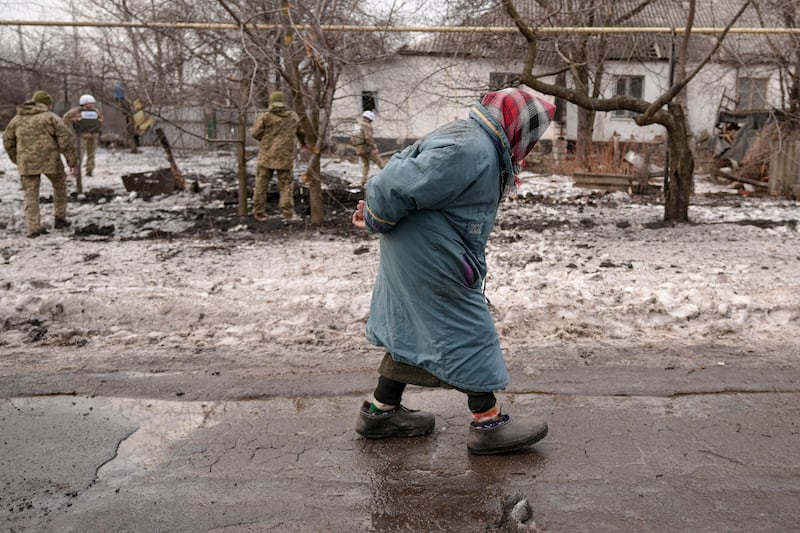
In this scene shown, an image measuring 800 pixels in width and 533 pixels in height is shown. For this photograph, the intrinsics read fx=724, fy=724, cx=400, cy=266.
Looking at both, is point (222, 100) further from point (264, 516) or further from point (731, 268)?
point (264, 516)

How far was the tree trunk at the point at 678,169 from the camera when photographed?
8516 mm

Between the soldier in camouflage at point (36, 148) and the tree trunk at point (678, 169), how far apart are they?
295 inches

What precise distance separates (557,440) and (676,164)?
20.0 feet

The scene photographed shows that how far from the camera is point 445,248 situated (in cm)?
306

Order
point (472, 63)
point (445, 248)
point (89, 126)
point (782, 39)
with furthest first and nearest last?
point (89, 126), point (782, 39), point (472, 63), point (445, 248)

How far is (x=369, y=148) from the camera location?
1322 cm

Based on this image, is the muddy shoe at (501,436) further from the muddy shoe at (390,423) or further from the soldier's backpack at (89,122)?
the soldier's backpack at (89,122)

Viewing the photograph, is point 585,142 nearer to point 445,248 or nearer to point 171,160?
point 171,160

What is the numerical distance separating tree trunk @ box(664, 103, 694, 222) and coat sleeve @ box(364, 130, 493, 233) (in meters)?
6.34

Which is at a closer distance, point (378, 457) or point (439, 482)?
point (439, 482)

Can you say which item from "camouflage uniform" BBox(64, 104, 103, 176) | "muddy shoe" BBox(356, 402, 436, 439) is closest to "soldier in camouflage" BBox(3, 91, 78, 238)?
"camouflage uniform" BBox(64, 104, 103, 176)

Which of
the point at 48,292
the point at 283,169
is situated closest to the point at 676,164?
the point at 283,169

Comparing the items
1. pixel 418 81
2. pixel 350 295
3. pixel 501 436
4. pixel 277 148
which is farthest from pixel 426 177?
pixel 277 148

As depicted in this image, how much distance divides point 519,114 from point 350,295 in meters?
3.03
